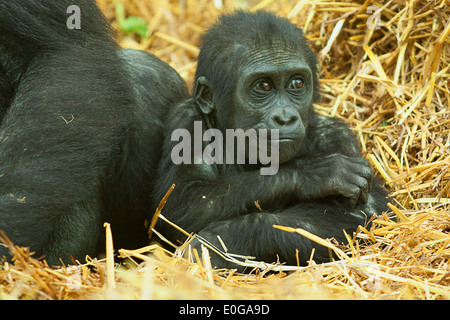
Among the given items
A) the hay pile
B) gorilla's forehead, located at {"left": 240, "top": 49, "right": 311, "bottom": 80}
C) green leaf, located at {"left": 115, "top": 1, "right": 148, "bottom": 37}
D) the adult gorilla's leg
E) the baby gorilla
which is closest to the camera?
the hay pile

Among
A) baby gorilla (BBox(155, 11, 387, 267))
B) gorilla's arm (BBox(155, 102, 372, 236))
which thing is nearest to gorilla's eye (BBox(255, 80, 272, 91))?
baby gorilla (BBox(155, 11, 387, 267))

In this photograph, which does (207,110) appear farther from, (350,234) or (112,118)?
(350,234)

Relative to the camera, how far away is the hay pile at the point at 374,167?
7.52 ft

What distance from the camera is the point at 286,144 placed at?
10.1 ft

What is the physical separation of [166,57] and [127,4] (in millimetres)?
762

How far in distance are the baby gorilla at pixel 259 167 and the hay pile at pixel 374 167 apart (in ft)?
0.52

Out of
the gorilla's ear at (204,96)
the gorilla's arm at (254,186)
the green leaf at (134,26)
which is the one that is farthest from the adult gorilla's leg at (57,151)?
the green leaf at (134,26)

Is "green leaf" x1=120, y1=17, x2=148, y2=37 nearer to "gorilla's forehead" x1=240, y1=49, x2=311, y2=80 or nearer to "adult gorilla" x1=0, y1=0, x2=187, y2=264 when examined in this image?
"adult gorilla" x1=0, y1=0, x2=187, y2=264

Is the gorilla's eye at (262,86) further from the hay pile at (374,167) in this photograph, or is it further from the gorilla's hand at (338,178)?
the hay pile at (374,167)

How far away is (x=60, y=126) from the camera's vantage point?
107 inches

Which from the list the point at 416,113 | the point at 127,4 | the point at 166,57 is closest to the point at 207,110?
the point at 416,113

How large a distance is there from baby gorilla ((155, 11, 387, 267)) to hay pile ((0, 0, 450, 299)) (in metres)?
0.16

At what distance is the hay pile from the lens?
2.29 meters

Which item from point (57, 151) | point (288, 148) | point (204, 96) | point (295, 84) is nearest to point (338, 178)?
point (288, 148)
